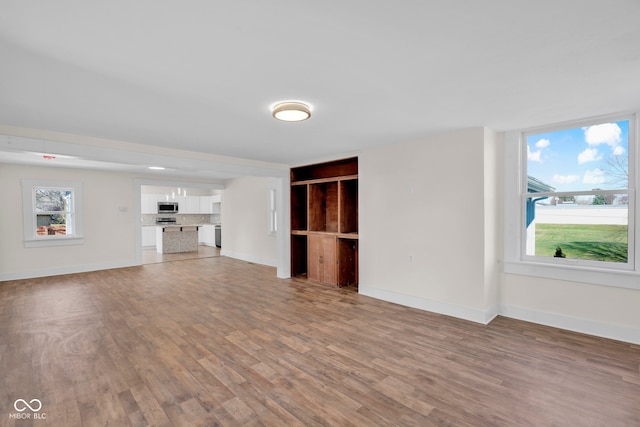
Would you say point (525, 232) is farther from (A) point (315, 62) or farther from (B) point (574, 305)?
(A) point (315, 62)

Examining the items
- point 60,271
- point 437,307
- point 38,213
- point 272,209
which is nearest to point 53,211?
point 38,213

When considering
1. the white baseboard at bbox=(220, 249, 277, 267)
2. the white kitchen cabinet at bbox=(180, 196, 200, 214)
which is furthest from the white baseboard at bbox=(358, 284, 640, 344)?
the white kitchen cabinet at bbox=(180, 196, 200, 214)

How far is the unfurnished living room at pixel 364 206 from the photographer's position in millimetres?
1645

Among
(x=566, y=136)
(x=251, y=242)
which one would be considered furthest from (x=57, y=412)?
(x=251, y=242)

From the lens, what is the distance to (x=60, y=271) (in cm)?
640

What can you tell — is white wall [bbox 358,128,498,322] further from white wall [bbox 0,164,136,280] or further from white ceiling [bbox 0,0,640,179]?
white wall [bbox 0,164,136,280]

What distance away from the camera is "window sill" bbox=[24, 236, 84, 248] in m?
6.07

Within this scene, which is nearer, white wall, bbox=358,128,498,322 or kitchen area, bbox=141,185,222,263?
white wall, bbox=358,128,498,322

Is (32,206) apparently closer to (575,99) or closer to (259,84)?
(259,84)

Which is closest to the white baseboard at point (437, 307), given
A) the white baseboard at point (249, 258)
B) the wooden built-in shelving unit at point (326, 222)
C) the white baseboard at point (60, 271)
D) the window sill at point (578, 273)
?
the window sill at point (578, 273)

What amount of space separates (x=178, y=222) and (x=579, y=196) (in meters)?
11.5

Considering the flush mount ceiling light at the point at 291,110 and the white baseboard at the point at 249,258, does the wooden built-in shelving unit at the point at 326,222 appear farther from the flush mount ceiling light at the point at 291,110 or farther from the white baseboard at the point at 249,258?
the flush mount ceiling light at the point at 291,110

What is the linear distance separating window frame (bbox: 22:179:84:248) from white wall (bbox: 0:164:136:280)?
0.08m

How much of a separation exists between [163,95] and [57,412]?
2.45 metres
